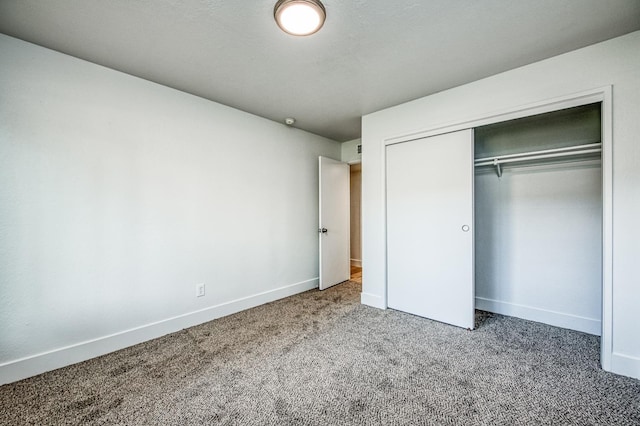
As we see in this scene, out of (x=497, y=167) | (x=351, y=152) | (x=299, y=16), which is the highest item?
(x=299, y=16)

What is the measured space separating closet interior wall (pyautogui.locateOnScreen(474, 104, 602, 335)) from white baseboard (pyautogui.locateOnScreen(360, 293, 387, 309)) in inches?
45.8

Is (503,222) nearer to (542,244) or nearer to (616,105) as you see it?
(542,244)

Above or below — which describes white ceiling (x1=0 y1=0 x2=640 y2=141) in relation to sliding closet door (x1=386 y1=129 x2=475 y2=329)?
above

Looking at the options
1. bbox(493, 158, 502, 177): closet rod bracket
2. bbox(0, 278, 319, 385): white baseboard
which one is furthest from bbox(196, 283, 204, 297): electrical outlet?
bbox(493, 158, 502, 177): closet rod bracket

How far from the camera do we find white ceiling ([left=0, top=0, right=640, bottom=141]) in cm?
158

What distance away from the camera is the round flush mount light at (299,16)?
4.91ft

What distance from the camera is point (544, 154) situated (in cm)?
247

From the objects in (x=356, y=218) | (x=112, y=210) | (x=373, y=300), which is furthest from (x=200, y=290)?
(x=356, y=218)

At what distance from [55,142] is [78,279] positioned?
107 cm

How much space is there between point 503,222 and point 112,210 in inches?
156

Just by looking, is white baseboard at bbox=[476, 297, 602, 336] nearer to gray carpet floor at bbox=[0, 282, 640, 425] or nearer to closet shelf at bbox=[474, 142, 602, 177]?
gray carpet floor at bbox=[0, 282, 640, 425]

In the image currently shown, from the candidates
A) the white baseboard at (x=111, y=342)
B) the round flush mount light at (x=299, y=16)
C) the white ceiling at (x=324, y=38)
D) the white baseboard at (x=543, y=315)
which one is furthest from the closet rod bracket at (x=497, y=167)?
the white baseboard at (x=111, y=342)

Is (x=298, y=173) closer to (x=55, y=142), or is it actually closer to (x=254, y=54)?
(x=254, y=54)

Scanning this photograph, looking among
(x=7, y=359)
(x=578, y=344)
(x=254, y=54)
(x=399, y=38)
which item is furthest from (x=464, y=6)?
(x=7, y=359)
